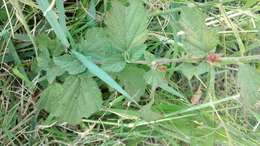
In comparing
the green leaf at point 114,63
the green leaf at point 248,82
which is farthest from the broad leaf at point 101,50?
the green leaf at point 248,82

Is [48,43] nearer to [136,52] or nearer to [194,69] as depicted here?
[136,52]

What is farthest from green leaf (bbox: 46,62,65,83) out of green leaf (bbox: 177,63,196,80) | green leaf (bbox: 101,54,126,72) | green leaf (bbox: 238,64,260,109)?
green leaf (bbox: 238,64,260,109)

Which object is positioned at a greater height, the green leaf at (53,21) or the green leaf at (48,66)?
the green leaf at (53,21)

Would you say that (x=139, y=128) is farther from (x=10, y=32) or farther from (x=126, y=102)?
(x=10, y=32)

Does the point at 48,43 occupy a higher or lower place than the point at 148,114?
higher

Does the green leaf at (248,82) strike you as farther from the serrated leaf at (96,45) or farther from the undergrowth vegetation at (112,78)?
the serrated leaf at (96,45)

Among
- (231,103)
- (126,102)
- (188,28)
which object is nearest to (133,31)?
(188,28)

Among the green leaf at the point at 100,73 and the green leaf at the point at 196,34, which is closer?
the green leaf at the point at 196,34

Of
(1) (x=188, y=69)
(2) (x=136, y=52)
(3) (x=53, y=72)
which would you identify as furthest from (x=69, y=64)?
(1) (x=188, y=69)
